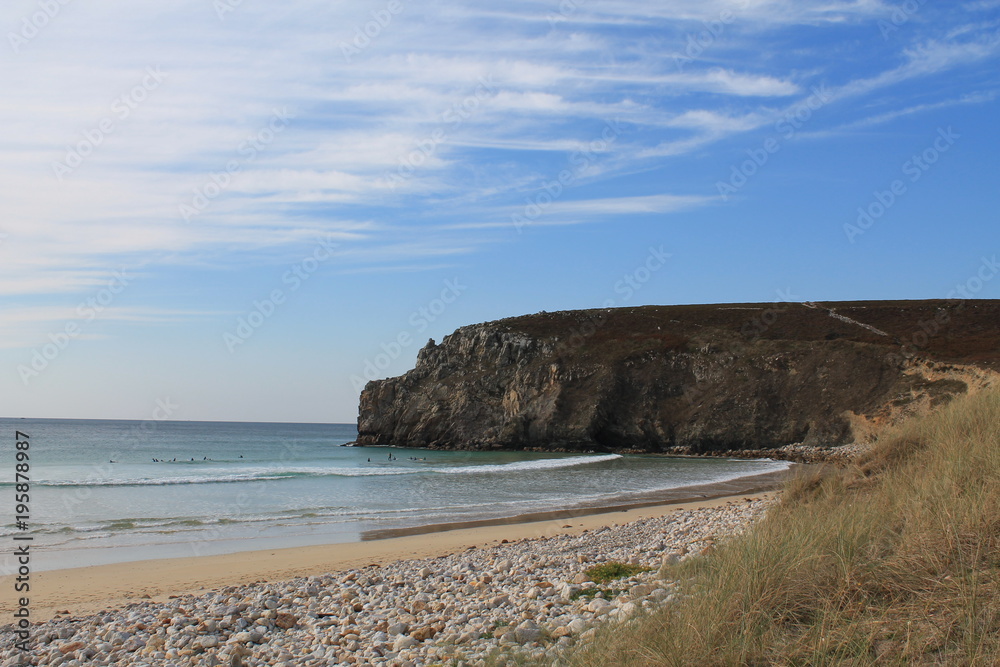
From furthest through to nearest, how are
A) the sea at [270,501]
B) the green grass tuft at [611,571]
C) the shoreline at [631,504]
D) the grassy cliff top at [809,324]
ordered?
the grassy cliff top at [809,324] → the shoreline at [631,504] → the sea at [270,501] → the green grass tuft at [611,571]

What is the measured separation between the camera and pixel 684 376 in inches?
2363

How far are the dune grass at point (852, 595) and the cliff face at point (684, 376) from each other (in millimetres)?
42506

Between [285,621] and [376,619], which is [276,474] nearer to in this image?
[285,621]

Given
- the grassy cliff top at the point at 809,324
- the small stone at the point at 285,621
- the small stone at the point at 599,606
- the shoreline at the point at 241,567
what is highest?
the grassy cliff top at the point at 809,324

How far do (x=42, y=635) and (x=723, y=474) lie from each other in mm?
30572

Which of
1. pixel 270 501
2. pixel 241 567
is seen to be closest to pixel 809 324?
pixel 270 501

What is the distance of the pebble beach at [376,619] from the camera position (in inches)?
218

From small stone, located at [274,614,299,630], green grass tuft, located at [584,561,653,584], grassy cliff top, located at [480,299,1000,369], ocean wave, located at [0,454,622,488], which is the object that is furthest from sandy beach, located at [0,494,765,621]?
grassy cliff top, located at [480,299,1000,369]

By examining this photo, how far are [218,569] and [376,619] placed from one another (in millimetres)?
6011

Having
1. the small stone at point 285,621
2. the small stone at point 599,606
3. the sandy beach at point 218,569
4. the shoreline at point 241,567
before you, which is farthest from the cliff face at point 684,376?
the small stone at point 285,621

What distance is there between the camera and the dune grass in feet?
11.7

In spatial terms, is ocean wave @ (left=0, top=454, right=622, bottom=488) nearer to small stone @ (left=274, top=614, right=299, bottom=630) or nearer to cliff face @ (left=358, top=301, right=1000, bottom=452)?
cliff face @ (left=358, top=301, right=1000, bottom=452)

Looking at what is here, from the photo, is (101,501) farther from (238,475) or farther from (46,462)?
(46,462)

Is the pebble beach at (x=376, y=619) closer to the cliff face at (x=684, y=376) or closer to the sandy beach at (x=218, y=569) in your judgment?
the sandy beach at (x=218, y=569)
